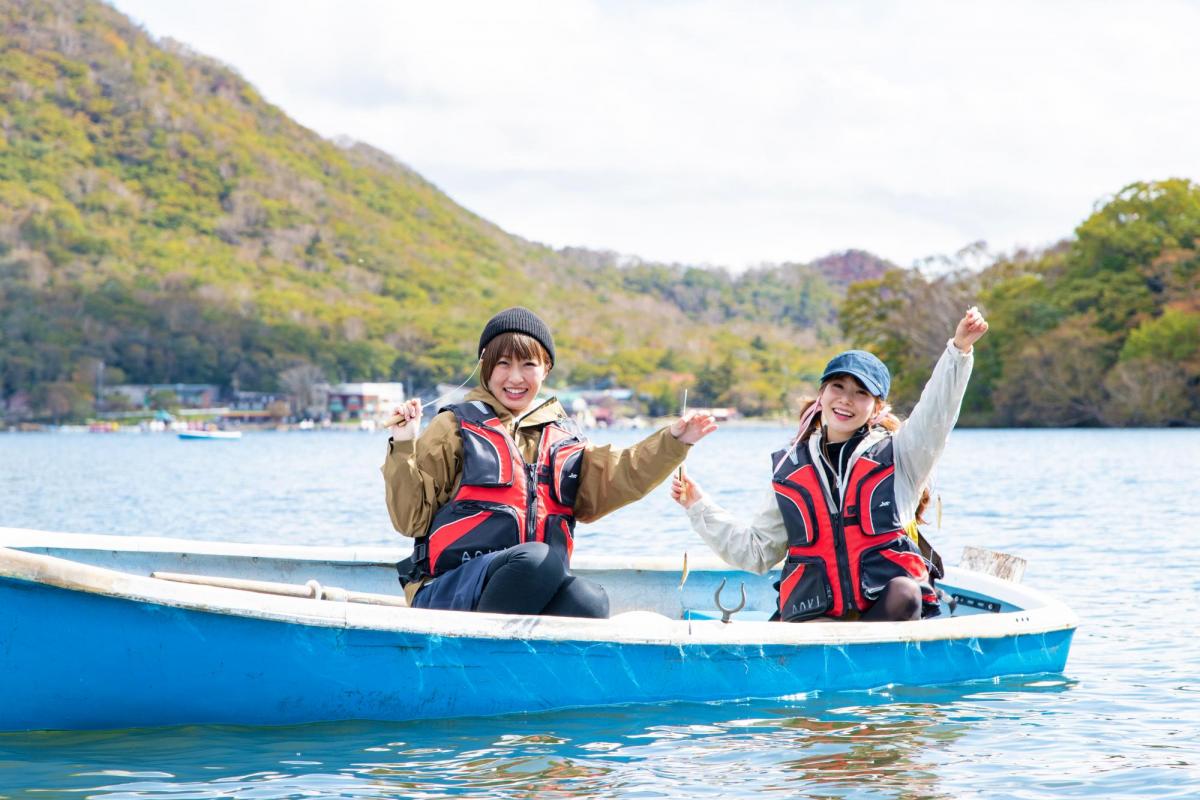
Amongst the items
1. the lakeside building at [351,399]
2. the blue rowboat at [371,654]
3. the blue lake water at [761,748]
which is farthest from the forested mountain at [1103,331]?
the lakeside building at [351,399]

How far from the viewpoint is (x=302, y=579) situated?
7168 millimetres

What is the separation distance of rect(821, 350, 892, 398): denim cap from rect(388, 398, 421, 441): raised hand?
1.68 m

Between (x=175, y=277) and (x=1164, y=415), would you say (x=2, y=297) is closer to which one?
(x=175, y=277)

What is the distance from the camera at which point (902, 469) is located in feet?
18.3

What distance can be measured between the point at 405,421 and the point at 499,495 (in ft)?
1.71

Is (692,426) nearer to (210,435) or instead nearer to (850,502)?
(850,502)

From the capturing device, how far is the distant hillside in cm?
12406

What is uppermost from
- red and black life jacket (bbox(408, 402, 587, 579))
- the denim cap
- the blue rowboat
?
the denim cap

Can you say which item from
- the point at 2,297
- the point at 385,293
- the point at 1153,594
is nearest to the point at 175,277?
the point at 2,297

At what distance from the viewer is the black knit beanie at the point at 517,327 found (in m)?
5.25

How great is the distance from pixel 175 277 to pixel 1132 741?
134776 millimetres

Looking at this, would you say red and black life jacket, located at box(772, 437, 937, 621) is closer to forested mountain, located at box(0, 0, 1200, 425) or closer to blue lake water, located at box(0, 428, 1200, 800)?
blue lake water, located at box(0, 428, 1200, 800)

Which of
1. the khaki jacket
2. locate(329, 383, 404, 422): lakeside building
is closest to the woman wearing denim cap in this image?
the khaki jacket

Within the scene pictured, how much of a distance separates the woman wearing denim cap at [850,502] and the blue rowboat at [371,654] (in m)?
0.20
